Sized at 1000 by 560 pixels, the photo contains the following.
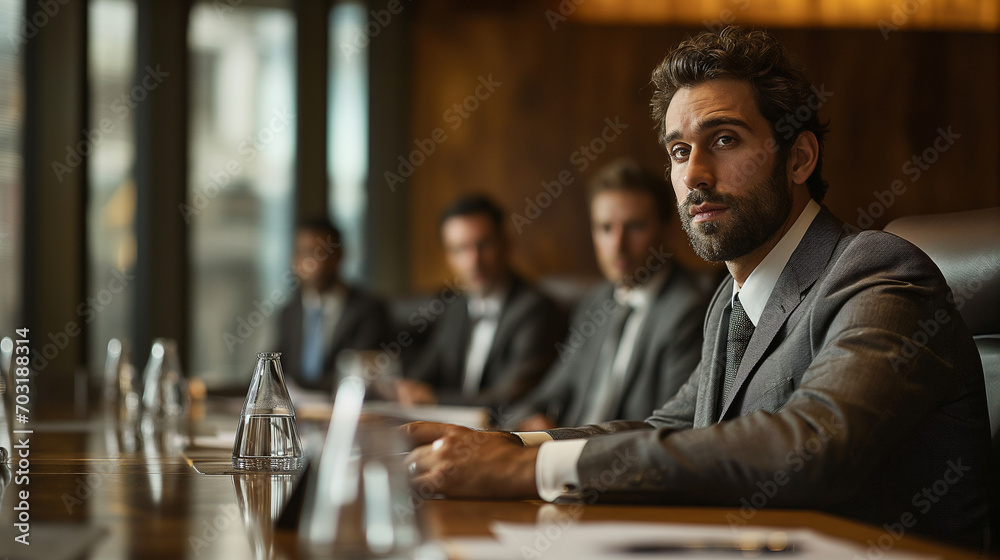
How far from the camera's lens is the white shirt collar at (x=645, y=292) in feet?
10.1

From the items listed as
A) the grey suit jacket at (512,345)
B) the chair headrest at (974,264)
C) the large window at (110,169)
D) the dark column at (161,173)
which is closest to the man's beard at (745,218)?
the chair headrest at (974,264)

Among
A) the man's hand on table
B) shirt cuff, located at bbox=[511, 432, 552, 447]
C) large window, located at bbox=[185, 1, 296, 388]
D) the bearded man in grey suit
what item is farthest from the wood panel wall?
the man's hand on table

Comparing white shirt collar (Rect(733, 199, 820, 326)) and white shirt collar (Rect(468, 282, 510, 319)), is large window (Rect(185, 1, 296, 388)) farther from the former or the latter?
white shirt collar (Rect(733, 199, 820, 326))

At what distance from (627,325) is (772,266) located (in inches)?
62.8

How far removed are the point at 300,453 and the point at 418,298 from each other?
3.33m

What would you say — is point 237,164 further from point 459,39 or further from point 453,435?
point 453,435

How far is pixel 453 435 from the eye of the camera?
1.10m

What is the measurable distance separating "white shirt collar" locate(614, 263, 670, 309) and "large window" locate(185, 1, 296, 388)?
2.83 metres

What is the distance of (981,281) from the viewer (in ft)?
4.83

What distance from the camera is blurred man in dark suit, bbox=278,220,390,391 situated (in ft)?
15.3

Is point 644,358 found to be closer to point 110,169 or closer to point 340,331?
point 340,331

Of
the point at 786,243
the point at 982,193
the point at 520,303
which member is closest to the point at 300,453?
the point at 786,243

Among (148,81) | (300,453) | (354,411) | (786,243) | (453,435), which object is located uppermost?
(148,81)

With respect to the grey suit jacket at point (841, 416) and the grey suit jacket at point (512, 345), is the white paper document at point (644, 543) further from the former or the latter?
the grey suit jacket at point (512, 345)
